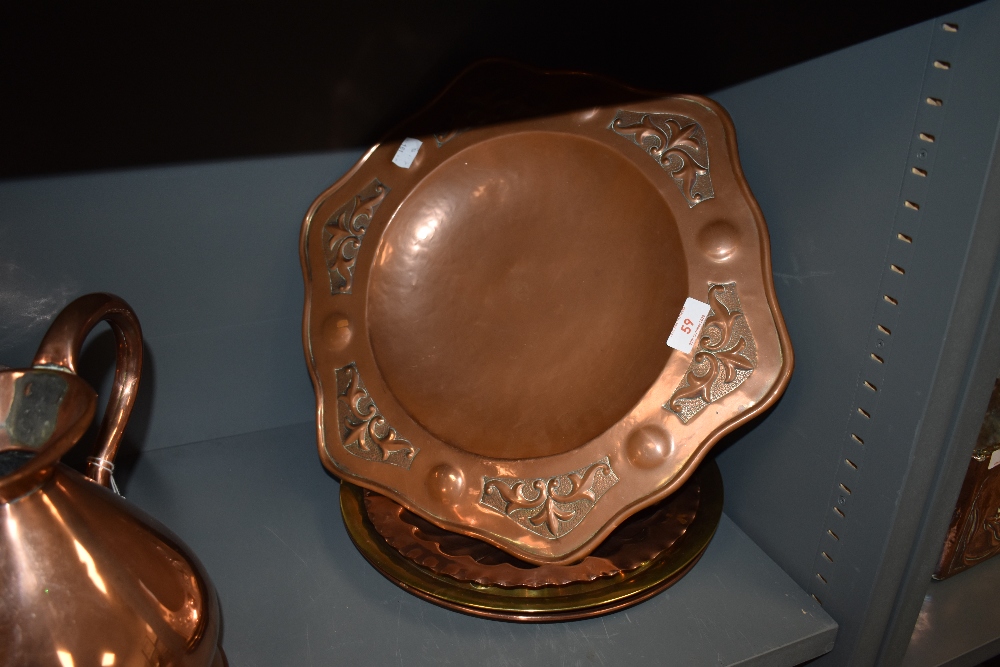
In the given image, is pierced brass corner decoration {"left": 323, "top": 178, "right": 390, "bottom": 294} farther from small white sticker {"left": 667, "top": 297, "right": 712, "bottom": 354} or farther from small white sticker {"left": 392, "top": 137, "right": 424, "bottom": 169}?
small white sticker {"left": 667, "top": 297, "right": 712, "bottom": 354}

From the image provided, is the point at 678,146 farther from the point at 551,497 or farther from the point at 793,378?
the point at 551,497

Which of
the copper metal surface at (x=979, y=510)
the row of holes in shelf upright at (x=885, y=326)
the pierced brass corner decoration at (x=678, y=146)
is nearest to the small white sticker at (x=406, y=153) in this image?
the pierced brass corner decoration at (x=678, y=146)

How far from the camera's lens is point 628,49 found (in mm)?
836

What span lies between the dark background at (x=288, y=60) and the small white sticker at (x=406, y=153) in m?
0.06

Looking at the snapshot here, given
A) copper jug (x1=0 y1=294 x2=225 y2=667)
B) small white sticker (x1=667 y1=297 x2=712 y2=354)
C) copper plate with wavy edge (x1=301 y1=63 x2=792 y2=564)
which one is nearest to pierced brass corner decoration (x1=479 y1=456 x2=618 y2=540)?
copper plate with wavy edge (x1=301 y1=63 x2=792 y2=564)

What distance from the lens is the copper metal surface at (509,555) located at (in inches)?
26.0

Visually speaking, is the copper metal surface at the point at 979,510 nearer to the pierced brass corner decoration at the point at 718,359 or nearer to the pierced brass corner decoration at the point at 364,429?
the pierced brass corner decoration at the point at 718,359

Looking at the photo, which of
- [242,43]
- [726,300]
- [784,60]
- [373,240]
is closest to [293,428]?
[373,240]

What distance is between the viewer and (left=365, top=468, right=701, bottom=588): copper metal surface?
2.17ft

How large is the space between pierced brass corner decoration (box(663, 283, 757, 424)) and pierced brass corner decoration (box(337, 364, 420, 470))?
0.25m

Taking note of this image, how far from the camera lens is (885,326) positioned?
56cm

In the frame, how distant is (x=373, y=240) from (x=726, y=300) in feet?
1.14

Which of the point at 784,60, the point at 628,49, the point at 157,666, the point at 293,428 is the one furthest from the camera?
the point at 293,428

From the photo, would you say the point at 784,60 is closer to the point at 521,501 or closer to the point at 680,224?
the point at 680,224
